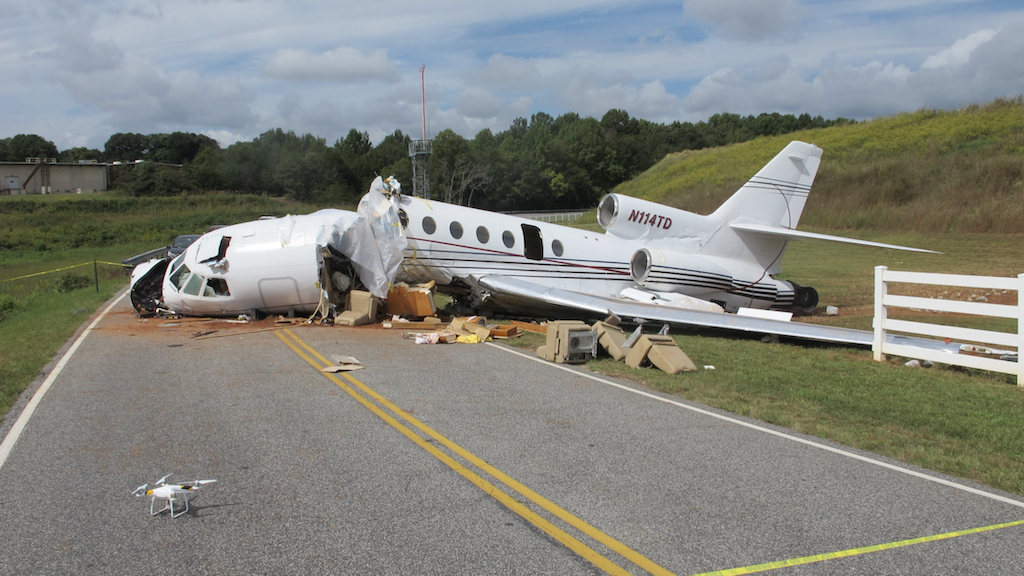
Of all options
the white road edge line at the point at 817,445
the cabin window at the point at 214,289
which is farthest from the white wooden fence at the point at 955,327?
the cabin window at the point at 214,289

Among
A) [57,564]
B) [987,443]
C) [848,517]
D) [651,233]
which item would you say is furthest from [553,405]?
[651,233]

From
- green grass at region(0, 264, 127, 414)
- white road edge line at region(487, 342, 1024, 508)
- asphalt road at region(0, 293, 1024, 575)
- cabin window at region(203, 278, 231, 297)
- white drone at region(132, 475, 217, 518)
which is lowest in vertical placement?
green grass at region(0, 264, 127, 414)

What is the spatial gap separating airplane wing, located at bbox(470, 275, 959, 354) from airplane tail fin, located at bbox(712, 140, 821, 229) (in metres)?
4.50

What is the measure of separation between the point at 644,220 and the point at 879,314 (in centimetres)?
745

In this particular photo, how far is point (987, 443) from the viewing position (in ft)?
23.8

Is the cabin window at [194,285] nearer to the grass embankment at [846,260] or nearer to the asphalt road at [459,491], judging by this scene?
the grass embankment at [846,260]

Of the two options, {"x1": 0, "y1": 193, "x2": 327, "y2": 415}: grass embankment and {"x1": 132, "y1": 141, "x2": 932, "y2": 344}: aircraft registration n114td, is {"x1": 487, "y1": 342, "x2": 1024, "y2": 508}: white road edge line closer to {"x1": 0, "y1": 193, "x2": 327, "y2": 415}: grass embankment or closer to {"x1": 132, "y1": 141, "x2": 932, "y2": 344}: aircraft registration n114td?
{"x1": 132, "y1": 141, "x2": 932, "y2": 344}: aircraft registration n114td

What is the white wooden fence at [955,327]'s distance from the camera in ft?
32.2

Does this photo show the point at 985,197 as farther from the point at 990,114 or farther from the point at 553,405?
the point at 553,405

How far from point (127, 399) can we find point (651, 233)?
13.3 meters

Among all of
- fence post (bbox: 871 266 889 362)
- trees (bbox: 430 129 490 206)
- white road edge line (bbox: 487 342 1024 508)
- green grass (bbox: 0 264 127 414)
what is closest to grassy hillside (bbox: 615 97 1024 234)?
trees (bbox: 430 129 490 206)

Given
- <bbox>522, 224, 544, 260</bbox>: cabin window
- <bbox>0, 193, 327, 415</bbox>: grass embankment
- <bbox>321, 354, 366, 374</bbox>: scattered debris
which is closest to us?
<bbox>321, 354, 366, 374</bbox>: scattered debris

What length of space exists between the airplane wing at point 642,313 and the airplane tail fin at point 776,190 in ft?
14.8

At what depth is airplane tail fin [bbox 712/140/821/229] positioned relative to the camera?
1888 cm
